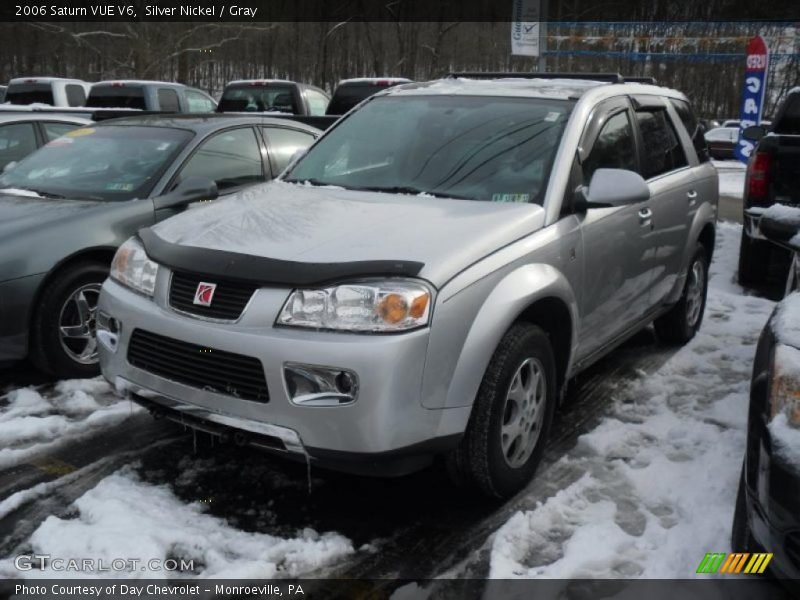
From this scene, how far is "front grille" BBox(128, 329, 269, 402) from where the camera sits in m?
2.95

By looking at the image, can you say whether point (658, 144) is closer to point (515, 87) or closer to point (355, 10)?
point (515, 87)

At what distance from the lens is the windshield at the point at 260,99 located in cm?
1367

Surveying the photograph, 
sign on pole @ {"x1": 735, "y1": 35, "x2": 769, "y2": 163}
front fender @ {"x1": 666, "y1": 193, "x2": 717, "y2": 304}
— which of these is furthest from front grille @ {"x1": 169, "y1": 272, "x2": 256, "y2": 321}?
sign on pole @ {"x1": 735, "y1": 35, "x2": 769, "y2": 163}

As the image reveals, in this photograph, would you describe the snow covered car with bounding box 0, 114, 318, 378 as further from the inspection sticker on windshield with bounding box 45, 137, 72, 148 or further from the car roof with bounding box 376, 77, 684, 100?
the car roof with bounding box 376, 77, 684, 100

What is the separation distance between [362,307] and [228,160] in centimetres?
333

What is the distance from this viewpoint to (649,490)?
11.7 feet

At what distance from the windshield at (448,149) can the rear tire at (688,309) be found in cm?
207

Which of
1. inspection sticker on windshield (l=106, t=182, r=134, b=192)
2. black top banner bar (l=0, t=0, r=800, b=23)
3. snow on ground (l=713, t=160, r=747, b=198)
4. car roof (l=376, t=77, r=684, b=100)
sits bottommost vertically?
snow on ground (l=713, t=160, r=747, b=198)

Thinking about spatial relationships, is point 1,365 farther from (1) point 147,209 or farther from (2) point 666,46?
(2) point 666,46

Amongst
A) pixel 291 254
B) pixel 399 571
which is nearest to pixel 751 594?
pixel 399 571

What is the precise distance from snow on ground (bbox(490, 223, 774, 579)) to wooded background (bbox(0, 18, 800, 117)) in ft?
92.0

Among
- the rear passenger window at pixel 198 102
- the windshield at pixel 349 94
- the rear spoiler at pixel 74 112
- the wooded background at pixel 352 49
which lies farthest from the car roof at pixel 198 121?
the wooded background at pixel 352 49

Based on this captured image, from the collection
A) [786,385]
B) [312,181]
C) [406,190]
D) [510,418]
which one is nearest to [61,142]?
[312,181]

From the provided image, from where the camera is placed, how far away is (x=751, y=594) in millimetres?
2850
